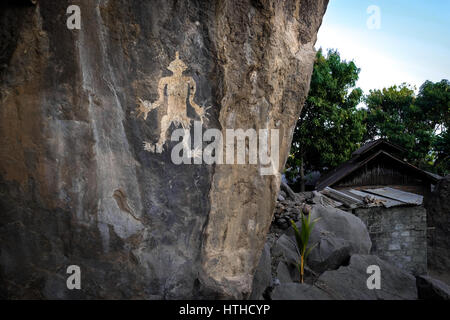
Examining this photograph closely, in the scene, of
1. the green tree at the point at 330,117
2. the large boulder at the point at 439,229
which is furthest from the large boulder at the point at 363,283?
the green tree at the point at 330,117

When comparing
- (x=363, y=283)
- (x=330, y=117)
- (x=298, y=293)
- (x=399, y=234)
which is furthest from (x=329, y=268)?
(x=330, y=117)

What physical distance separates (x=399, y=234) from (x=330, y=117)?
16.2ft

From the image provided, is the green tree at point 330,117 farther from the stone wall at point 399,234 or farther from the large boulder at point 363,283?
the large boulder at point 363,283

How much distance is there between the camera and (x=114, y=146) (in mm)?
2828

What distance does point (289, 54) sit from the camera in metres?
3.44

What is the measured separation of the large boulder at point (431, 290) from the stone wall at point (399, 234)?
2.54m

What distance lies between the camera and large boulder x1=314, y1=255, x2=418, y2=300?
4664mm

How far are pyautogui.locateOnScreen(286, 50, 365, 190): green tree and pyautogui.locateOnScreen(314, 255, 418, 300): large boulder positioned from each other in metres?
6.33

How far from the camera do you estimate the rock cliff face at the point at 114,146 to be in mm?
2699

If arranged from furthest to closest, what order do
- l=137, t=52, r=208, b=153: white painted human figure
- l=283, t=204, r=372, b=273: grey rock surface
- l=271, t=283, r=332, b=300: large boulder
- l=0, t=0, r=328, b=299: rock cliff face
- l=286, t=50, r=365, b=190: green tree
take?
l=286, t=50, r=365, b=190: green tree
l=283, t=204, r=372, b=273: grey rock surface
l=271, t=283, r=332, b=300: large boulder
l=137, t=52, r=208, b=153: white painted human figure
l=0, t=0, r=328, b=299: rock cliff face

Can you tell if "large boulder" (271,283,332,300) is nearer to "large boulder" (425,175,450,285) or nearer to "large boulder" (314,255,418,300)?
"large boulder" (314,255,418,300)

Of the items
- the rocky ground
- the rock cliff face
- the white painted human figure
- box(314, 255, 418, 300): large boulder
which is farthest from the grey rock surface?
the white painted human figure

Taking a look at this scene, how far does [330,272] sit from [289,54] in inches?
151

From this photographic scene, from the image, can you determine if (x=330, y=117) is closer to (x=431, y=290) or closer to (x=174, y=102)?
(x=431, y=290)
